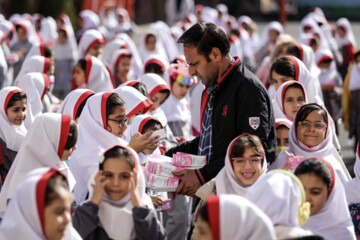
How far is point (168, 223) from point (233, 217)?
383cm

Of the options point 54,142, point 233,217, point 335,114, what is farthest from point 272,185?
point 335,114

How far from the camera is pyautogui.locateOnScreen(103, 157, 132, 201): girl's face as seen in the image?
14.9 ft

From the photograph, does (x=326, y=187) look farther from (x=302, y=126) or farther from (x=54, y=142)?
(x=54, y=142)

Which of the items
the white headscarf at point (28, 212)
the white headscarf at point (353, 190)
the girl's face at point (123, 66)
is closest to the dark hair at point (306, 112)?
the white headscarf at point (353, 190)

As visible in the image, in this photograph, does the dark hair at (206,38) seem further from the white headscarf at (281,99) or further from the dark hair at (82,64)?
the dark hair at (82,64)

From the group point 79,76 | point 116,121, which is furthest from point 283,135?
point 79,76

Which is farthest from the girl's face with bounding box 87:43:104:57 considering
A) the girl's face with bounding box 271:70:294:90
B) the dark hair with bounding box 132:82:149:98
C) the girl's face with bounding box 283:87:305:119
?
the girl's face with bounding box 283:87:305:119

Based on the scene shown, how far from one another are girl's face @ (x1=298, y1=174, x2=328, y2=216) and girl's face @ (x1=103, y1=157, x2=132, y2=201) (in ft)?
3.50

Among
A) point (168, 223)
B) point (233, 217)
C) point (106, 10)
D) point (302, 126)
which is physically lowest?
point (168, 223)

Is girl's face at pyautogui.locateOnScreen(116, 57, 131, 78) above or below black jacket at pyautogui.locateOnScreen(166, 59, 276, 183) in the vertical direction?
above

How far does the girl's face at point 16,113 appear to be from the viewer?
7.27 metres

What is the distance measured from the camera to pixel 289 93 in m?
7.11

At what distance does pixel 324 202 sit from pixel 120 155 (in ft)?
4.17

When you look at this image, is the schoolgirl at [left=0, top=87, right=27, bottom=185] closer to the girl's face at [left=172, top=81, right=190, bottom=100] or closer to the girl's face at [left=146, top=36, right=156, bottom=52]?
the girl's face at [left=172, top=81, right=190, bottom=100]
